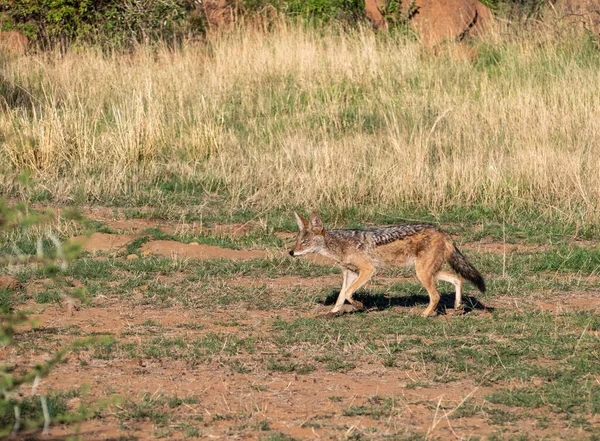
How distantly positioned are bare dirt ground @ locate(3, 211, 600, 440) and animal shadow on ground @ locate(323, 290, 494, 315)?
112 mm

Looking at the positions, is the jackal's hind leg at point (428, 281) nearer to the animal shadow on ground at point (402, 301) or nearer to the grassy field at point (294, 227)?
the grassy field at point (294, 227)

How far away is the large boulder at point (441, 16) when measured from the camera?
18.1 metres

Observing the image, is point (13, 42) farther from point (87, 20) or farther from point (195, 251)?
point (195, 251)

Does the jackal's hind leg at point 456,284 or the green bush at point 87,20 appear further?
the green bush at point 87,20

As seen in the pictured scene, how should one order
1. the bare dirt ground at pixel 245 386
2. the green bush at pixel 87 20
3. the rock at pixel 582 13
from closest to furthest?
the bare dirt ground at pixel 245 386, the rock at pixel 582 13, the green bush at pixel 87 20

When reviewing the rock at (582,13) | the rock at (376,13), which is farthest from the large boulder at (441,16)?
the rock at (582,13)

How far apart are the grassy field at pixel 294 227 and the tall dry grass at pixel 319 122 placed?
4 cm

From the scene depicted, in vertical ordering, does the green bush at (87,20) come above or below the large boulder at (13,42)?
above

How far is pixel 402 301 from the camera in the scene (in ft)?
26.4

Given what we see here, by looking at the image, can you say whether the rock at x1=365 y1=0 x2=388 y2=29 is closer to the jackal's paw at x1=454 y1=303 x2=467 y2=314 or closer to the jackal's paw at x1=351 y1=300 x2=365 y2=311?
the jackal's paw at x1=454 y1=303 x2=467 y2=314

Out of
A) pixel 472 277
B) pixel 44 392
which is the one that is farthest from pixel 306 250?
pixel 44 392

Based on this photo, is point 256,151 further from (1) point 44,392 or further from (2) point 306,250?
(1) point 44,392

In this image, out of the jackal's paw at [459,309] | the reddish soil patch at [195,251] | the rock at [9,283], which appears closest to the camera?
the jackal's paw at [459,309]

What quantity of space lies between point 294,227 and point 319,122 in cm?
382
